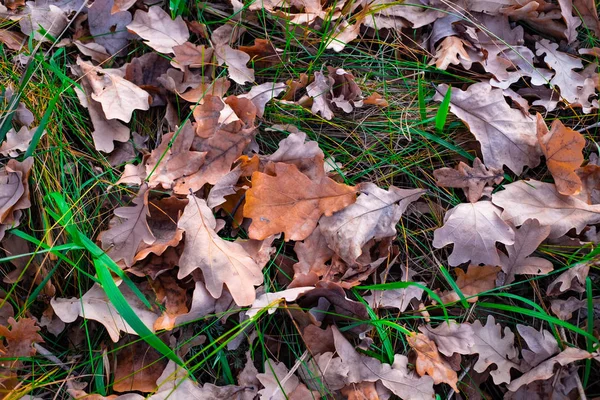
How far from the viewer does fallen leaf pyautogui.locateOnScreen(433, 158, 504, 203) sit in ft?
6.42

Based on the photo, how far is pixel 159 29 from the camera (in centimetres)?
215

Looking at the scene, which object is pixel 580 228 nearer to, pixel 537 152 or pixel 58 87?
pixel 537 152

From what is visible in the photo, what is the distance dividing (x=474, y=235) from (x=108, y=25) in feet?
5.76

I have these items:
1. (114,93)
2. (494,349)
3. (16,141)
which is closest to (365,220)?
(494,349)

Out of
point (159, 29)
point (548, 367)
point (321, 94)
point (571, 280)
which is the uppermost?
point (159, 29)

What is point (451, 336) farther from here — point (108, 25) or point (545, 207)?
point (108, 25)

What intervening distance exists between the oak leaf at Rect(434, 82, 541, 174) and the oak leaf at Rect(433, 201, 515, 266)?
0.26 m

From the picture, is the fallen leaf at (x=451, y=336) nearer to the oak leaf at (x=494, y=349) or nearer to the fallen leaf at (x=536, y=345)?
the oak leaf at (x=494, y=349)

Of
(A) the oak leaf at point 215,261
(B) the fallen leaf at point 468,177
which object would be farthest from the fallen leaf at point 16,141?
(B) the fallen leaf at point 468,177

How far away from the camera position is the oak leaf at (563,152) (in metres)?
1.86

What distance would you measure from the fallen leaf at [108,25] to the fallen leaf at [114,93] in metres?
0.15

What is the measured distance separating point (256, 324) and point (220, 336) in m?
0.14

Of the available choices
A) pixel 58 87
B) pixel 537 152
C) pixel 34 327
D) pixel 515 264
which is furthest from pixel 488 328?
pixel 58 87

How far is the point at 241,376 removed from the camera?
171 cm
